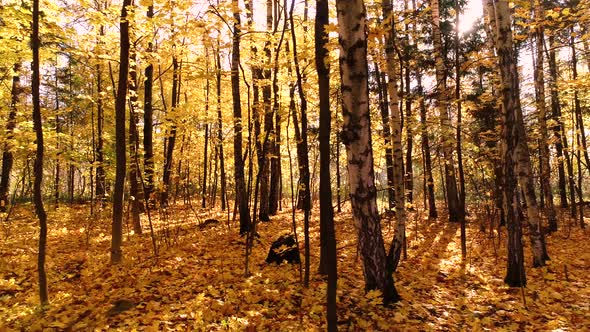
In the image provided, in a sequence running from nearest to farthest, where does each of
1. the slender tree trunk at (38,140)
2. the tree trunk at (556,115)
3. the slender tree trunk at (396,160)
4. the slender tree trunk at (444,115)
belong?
the slender tree trunk at (38,140) → the slender tree trunk at (396,160) → the slender tree trunk at (444,115) → the tree trunk at (556,115)

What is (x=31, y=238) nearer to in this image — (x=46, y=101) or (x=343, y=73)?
(x=343, y=73)

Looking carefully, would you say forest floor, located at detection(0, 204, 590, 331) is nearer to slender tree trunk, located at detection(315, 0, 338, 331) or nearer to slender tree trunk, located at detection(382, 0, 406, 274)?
slender tree trunk, located at detection(382, 0, 406, 274)

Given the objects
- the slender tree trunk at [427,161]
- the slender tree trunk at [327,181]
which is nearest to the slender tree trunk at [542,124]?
the slender tree trunk at [427,161]

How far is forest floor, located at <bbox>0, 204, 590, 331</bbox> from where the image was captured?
16.7 feet

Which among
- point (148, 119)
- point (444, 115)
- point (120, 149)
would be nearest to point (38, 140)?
point (120, 149)

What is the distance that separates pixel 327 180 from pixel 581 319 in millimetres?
4701

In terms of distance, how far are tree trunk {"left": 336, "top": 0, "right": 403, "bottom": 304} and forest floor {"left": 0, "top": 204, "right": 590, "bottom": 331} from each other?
1.52 feet

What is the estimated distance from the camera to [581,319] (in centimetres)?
531

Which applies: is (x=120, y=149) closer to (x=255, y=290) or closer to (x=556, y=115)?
(x=255, y=290)

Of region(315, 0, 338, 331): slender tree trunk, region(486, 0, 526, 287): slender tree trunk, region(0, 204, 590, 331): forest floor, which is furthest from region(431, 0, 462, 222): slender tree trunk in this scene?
region(315, 0, 338, 331): slender tree trunk

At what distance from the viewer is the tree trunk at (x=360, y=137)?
4.60m

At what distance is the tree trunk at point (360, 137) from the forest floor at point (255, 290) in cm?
46

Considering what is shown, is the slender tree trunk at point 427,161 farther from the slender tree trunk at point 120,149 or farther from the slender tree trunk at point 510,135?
the slender tree trunk at point 120,149

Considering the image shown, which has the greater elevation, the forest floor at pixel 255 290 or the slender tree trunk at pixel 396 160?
the slender tree trunk at pixel 396 160
